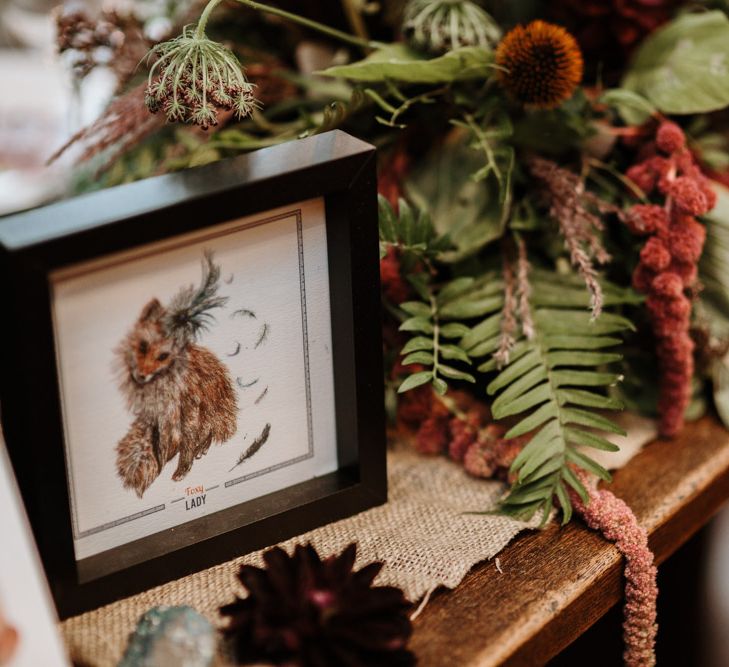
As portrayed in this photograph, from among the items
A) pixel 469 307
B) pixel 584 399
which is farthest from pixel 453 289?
pixel 584 399

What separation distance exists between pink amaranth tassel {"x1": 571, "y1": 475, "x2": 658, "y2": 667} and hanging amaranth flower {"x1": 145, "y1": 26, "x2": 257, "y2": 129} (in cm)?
36

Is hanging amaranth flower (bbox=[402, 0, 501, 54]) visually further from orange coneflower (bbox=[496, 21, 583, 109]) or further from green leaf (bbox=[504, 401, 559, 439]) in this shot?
Result: green leaf (bbox=[504, 401, 559, 439])

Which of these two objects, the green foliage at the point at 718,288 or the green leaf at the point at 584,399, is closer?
the green leaf at the point at 584,399

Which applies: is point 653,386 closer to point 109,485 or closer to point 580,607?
point 580,607

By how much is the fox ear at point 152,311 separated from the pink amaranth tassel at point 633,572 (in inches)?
12.6

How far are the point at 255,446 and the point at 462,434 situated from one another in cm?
18

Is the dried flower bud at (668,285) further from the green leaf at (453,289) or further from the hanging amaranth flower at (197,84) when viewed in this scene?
the hanging amaranth flower at (197,84)

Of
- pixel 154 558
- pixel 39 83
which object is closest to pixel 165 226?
pixel 154 558

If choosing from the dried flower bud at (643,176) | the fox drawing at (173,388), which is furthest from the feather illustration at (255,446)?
the dried flower bud at (643,176)

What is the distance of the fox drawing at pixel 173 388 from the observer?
1.61 feet

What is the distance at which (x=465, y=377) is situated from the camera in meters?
0.57

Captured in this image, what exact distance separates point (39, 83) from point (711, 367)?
1273 mm

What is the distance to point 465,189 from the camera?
0.70 metres

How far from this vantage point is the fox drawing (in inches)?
19.4
